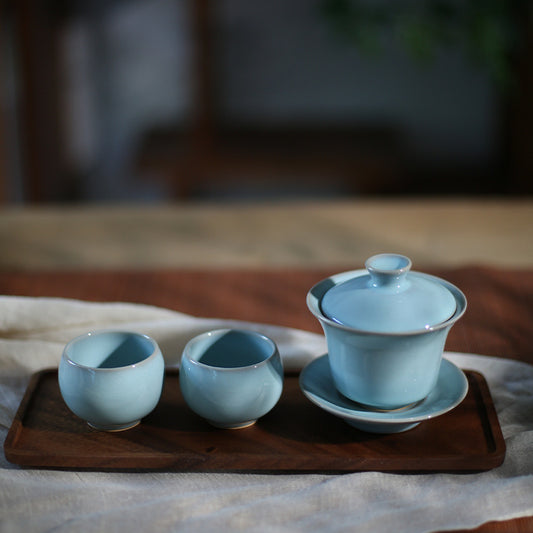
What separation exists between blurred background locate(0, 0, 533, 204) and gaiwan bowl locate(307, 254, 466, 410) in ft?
5.85

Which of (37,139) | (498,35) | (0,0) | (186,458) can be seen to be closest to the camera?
(186,458)

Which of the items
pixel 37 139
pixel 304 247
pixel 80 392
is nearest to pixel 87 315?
pixel 80 392

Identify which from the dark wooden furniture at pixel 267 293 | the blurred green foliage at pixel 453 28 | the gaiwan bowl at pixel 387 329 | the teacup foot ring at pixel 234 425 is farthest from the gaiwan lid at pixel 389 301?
the blurred green foliage at pixel 453 28

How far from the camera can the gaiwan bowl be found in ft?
1.78

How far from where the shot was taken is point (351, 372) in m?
0.57

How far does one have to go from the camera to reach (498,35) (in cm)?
202

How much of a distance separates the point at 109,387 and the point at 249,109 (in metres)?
2.29

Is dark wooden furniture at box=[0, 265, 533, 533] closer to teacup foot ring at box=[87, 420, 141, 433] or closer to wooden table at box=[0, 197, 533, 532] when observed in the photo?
wooden table at box=[0, 197, 533, 532]

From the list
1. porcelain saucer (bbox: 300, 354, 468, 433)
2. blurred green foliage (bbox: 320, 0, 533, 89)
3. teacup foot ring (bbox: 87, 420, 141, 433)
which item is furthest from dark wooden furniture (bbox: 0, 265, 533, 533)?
blurred green foliage (bbox: 320, 0, 533, 89)

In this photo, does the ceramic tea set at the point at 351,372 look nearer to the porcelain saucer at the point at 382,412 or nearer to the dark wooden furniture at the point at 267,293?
the porcelain saucer at the point at 382,412

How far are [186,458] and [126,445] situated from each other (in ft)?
0.16

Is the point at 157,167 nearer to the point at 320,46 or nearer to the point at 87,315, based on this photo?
the point at 320,46

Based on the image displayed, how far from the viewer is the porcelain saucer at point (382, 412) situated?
22.3 inches

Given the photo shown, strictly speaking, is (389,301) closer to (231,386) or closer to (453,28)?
(231,386)
